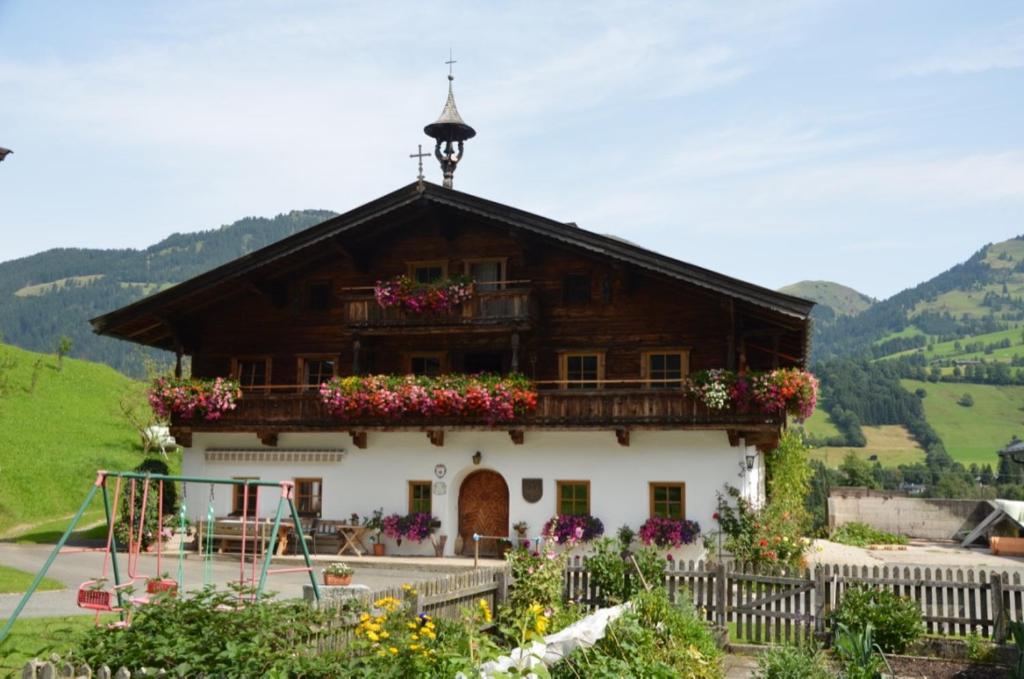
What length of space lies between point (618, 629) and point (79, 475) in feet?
106

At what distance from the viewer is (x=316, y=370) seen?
98.5ft

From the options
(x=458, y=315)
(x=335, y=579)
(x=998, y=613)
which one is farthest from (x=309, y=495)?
(x=998, y=613)

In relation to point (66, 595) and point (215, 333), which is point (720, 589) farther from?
point (215, 333)

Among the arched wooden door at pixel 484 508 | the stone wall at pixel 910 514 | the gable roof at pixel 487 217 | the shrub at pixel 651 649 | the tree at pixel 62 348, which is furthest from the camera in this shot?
the tree at pixel 62 348

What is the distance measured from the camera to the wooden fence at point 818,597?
1562cm

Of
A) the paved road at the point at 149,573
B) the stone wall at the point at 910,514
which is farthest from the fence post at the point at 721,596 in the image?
the stone wall at the point at 910,514

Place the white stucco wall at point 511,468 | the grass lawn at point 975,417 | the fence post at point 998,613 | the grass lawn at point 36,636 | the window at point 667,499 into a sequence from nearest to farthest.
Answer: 1. the grass lawn at point 36,636
2. the fence post at point 998,613
3. the white stucco wall at point 511,468
4. the window at point 667,499
5. the grass lawn at point 975,417

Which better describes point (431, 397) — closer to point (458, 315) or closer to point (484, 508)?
point (458, 315)

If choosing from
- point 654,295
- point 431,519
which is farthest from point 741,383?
point 431,519

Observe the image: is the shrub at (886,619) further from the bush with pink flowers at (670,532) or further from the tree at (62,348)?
the tree at (62,348)

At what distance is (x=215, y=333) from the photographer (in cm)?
3091

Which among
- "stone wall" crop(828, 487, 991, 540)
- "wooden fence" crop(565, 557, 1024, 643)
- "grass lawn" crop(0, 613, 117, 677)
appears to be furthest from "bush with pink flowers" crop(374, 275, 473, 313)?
"stone wall" crop(828, 487, 991, 540)

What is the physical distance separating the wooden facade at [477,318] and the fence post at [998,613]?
9.24m

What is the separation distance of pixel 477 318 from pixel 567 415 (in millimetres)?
3373
